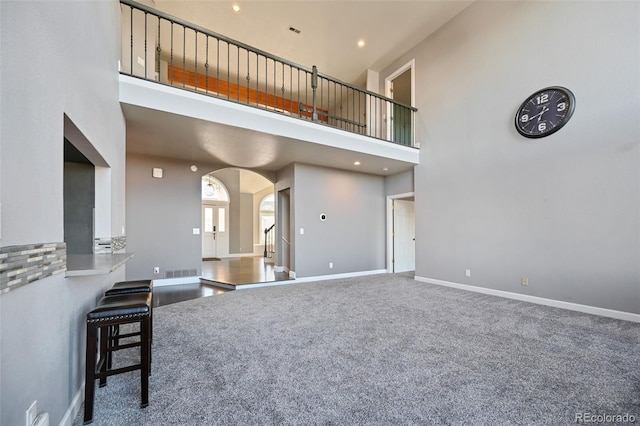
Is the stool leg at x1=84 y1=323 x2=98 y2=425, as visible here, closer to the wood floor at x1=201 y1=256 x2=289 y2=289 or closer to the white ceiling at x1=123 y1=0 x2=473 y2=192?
the white ceiling at x1=123 y1=0 x2=473 y2=192

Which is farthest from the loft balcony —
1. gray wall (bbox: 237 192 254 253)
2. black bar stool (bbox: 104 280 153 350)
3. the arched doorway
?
gray wall (bbox: 237 192 254 253)

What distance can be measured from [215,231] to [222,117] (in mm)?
7469

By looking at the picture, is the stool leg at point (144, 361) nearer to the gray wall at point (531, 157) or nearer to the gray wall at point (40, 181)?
the gray wall at point (40, 181)

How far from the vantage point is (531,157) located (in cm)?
418

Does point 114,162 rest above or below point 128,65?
below

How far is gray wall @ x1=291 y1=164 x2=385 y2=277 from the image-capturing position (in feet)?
20.0

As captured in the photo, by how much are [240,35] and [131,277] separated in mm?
5376

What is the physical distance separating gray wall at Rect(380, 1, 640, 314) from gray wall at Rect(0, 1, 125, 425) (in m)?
5.36

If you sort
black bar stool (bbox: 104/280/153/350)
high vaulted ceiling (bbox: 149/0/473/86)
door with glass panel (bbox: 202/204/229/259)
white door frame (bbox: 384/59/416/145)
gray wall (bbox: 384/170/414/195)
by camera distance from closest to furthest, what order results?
1. black bar stool (bbox: 104/280/153/350)
2. high vaulted ceiling (bbox: 149/0/473/86)
3. white door frame (bbox: 384/59/416/145)
4. gray wall (bbox: 384/170/414/195)
5. door with glass panel (bbox: 202/204/229/259)

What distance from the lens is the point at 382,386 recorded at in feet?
6.46

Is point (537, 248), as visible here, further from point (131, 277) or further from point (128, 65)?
point (131, 277)

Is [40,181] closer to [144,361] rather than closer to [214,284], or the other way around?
[144,361]

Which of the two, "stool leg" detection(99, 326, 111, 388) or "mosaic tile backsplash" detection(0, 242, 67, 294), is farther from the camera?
"stool leg" detection(99, 326, 111, 388)

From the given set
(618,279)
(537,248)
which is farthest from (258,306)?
(618,279)
